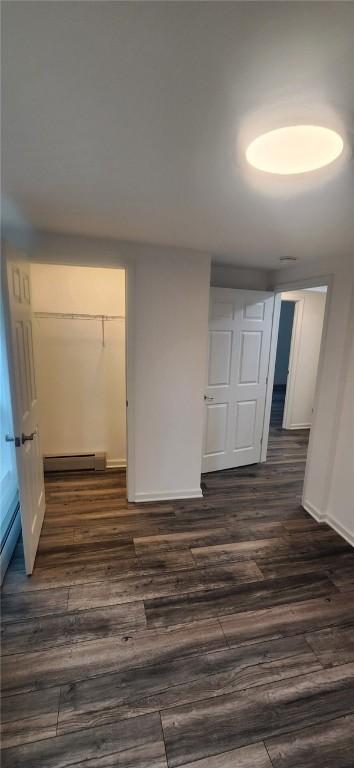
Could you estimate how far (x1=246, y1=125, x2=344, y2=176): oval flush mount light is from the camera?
97cm

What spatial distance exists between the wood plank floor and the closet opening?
877mm

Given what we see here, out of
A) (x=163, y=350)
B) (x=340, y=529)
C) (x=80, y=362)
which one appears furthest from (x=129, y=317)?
(x=340, y=529)

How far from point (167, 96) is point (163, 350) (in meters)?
1.95

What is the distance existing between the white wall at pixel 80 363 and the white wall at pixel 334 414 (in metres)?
2.00

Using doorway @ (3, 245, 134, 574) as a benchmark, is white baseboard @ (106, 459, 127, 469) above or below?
below

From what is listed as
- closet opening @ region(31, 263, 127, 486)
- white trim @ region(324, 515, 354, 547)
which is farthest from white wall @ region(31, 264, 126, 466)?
white trim @ region(324, 515, 354, 547)

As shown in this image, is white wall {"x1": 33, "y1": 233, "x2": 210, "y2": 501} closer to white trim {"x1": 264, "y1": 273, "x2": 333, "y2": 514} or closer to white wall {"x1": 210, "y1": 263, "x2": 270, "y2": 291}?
white wall {"x1": 210, "y1": 263, "x2": 270, "y2": 291}

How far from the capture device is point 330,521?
2.78 m

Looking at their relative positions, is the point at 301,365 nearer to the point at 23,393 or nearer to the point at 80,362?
the point at 80,362

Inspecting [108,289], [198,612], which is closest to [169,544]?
[198,612]

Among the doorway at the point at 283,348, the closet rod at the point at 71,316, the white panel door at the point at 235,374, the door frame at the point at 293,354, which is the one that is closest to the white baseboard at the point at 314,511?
the white panel door at the point at 235,374

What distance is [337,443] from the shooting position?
2.67 meters

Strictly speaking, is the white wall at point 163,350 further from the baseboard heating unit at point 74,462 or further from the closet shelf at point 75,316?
the closet shelf at point 75,316

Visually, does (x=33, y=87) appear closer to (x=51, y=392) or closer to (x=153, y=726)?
(x=153, y=726)
